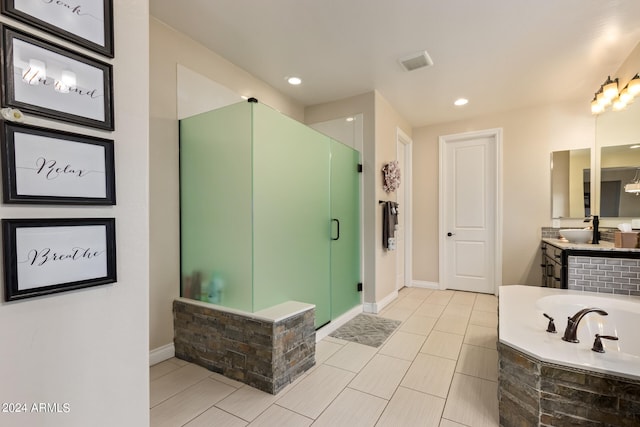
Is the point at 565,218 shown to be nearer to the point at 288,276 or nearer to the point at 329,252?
the point at 329,252

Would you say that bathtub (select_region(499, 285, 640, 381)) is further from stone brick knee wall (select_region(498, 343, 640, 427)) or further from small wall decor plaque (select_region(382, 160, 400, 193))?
small wall decor plaque (select_region(382, 160, 400, 193))

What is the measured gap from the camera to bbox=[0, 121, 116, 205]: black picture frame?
2.56 ft

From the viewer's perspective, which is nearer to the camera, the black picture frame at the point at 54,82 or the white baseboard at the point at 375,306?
the black picture frame at the point at 54,82

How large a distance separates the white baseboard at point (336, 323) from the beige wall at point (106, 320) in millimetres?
1753

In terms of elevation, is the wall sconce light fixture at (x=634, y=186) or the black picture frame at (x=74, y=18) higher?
the black picture frame at (x=74, y=18)

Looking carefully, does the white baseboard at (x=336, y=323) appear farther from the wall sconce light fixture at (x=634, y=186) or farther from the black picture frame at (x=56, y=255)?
the wall sconce light fixture at (x=634, y=186)

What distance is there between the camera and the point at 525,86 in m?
3.12

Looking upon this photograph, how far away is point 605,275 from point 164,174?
3611 millimetres

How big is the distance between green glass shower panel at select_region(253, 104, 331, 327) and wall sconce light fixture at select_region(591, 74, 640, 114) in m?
2.49

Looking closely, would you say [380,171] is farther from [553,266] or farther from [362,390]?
[362,390]

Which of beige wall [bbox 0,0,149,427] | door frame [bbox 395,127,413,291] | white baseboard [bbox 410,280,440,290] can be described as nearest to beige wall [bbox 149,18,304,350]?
beige wall [bbox 0,0,149,427]

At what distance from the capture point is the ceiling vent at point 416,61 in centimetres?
252

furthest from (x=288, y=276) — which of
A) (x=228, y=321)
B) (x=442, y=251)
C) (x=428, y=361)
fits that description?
(x=442, y=251)

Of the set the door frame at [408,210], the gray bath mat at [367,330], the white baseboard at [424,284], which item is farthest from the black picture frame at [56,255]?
the white baseboard at [424,284]
